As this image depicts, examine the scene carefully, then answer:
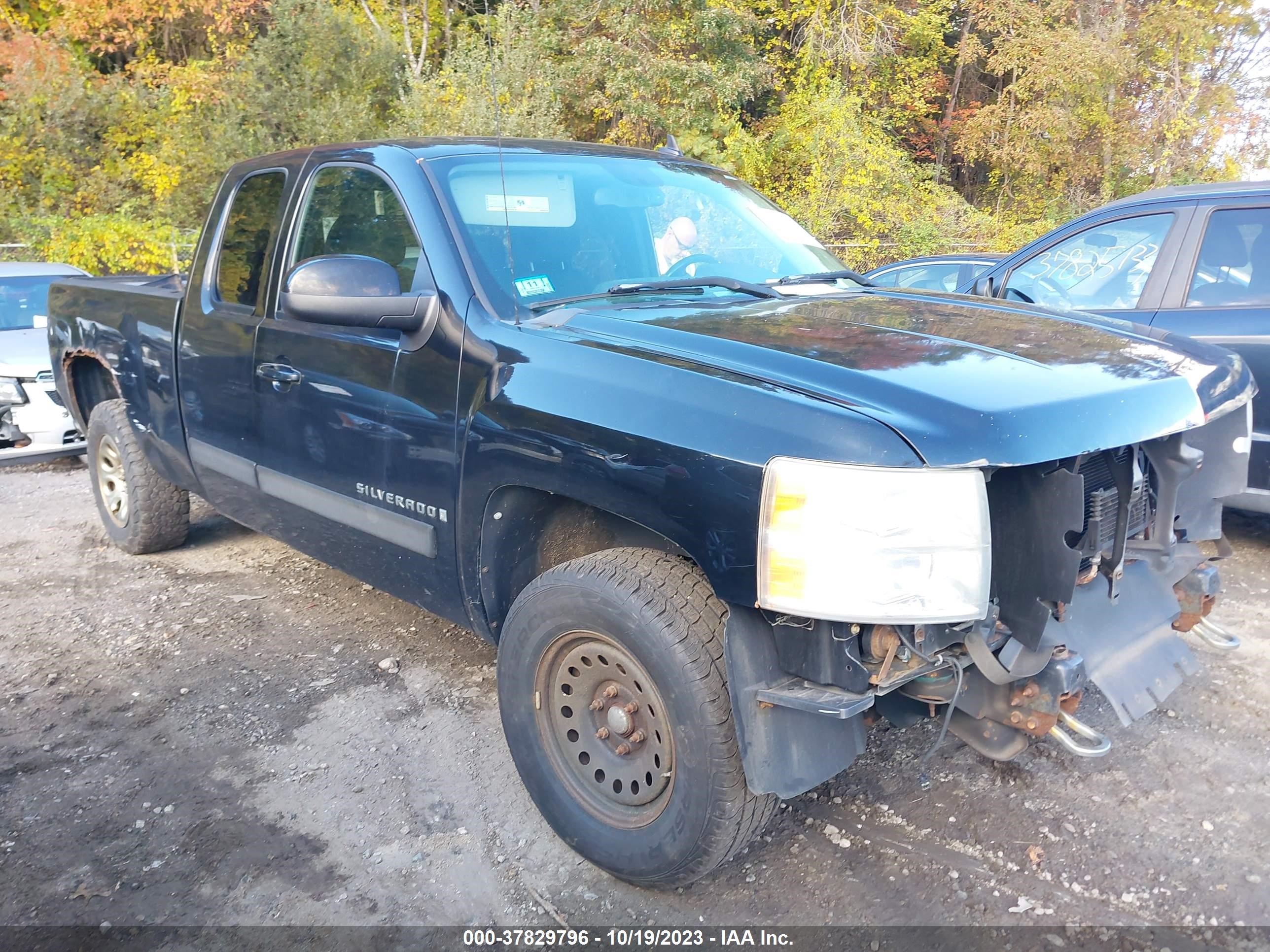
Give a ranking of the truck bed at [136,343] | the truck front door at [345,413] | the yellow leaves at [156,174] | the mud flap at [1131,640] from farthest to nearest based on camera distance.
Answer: the yellow leaves at [156,174]
the truck bed at [136,343]
the truck front door at [345,413]
the mud flap at [1131,640]

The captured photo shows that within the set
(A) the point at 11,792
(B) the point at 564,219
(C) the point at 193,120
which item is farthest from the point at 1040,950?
(C) the point at 193,120

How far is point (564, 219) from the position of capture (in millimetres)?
3307

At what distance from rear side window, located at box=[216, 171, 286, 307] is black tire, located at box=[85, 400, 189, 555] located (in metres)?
1.27

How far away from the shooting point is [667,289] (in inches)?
125

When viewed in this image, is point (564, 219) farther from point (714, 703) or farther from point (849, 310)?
point (714, 703)

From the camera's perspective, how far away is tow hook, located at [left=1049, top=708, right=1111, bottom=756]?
253 centimetres

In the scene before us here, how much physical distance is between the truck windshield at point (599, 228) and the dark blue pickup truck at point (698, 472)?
1 centimetres

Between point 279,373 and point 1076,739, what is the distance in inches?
111

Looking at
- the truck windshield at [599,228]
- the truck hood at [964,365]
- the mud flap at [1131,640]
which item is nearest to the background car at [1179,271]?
the truck windshield at [599,228]

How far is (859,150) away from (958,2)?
761cm

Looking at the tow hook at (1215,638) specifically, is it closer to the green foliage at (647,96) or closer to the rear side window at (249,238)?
the rear side window at (249,238)

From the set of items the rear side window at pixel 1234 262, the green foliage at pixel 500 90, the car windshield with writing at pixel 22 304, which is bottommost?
the car windshield with writing at pixel 22 304

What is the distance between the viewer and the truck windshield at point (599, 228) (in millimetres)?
3098

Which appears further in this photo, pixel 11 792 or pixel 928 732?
pixel 928 732
